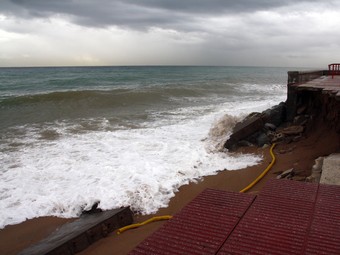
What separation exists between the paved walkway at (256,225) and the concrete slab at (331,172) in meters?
1.40

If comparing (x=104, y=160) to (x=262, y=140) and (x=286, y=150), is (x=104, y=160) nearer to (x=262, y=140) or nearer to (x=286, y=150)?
(x=262, y=140)

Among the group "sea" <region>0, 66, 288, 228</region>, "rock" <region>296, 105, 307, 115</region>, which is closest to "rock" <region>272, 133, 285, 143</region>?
"sea" <region>0, 66, 288, 228</region>

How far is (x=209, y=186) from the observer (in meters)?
7.25

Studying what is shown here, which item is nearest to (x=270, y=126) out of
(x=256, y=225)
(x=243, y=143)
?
(x=243, y=143)

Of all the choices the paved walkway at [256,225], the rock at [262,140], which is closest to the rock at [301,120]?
the rock at [262,140]

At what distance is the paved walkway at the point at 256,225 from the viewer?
2.53 metres

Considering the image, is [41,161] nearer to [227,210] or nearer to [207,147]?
[207,147]

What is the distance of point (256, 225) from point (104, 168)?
237 inches

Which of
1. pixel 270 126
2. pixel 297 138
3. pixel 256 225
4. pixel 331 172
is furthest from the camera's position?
pixel 270 126

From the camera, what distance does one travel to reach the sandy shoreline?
5238 millimetres

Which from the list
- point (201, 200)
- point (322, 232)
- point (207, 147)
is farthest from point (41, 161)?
point (322, 232)

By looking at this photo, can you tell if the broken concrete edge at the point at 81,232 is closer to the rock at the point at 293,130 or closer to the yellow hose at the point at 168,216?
the yellow hose at the point at 168,216

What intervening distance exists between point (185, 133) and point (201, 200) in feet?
28.9

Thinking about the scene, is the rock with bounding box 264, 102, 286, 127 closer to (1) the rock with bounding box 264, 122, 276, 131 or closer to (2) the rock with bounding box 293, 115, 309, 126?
(1) the rock with bounding box 264, 122, 276, 131
